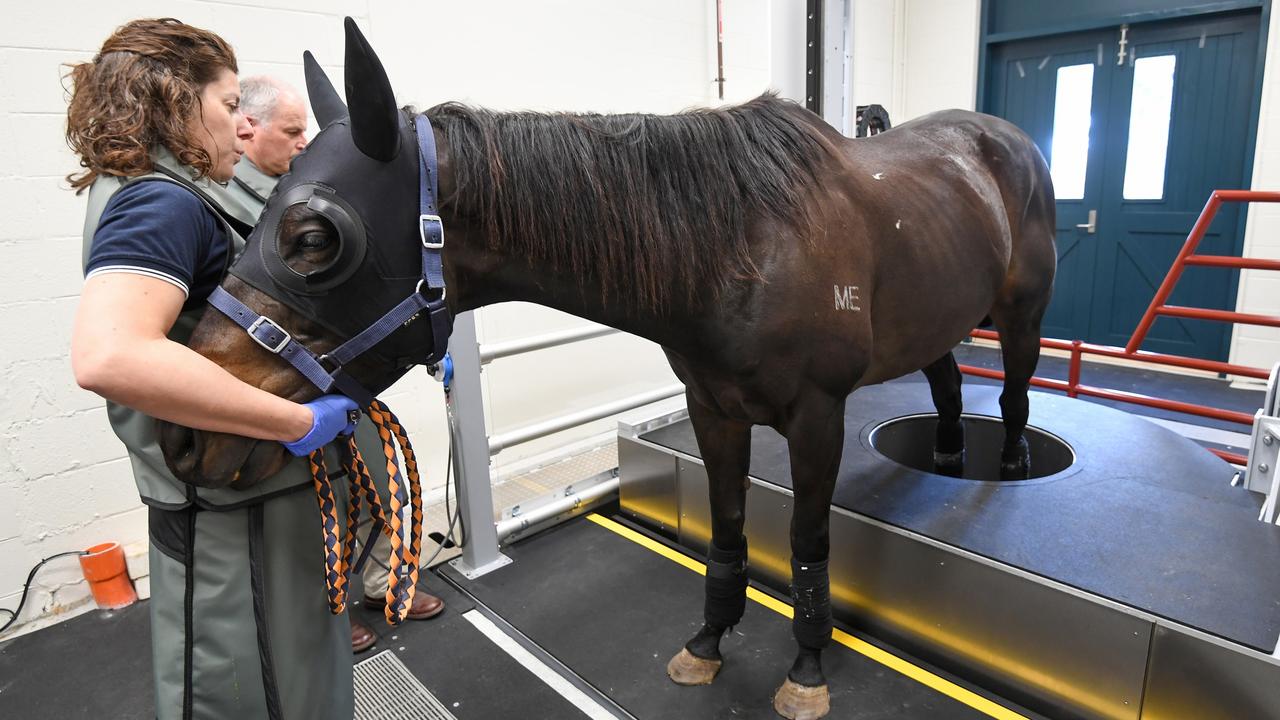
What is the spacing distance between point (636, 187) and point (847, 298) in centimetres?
54

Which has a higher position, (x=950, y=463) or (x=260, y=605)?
(x=260, y=605)

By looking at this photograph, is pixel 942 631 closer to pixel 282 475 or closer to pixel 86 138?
pixel 282 475

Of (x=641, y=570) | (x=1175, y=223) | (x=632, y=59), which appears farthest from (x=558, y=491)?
(x=1175, y=223)

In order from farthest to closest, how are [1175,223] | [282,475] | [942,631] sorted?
[1175,223]
[942,631]
[282,475]

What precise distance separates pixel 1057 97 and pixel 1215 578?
476 cm

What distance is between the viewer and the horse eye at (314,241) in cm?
87

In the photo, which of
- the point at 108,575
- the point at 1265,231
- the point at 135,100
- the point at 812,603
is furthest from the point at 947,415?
the point at 1265,231

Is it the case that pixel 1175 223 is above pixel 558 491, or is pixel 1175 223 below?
above

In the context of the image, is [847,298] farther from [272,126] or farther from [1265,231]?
[1265,231]

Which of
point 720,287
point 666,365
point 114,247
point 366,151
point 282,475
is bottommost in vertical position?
point 666,365

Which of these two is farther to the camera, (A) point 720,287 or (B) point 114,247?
(A) point 720,287

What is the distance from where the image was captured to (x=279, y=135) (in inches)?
75.8

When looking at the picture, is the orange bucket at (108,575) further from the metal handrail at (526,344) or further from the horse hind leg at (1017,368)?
the horse hind leg at (1017,368)

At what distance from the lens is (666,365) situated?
13.5 feet
